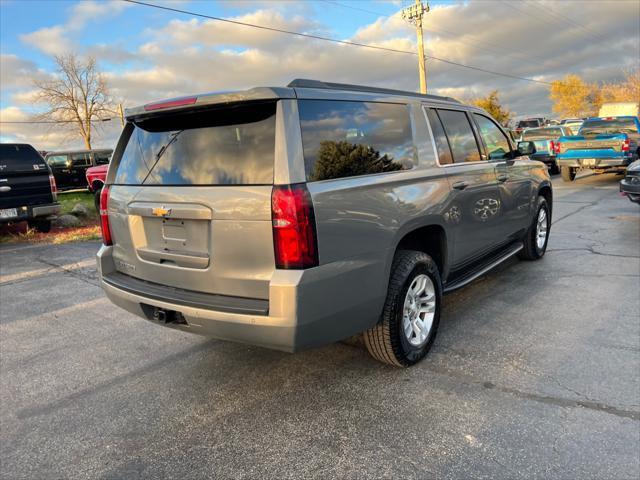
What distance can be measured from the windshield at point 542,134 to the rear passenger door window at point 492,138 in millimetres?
14032

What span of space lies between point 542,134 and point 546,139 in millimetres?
620

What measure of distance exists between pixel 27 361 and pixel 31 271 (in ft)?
12.1

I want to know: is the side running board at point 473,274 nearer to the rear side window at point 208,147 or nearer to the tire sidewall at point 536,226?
the tire sidewall at point 536,226

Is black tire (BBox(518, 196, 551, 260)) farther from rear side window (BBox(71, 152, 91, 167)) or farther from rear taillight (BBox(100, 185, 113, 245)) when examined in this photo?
rear side window (BBox(71, 152, 91, 167))

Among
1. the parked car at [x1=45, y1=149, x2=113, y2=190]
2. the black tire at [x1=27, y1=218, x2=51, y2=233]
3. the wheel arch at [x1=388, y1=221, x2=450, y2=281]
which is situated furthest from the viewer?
the parked car at [x1=45, y1=149, x2=113, y2=190]

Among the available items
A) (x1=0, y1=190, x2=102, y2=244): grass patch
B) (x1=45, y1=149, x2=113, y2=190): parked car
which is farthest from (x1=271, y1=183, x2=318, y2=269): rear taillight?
(x1=45, y1=149, x2=113, y2=190): parked car

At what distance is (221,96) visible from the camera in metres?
2.71

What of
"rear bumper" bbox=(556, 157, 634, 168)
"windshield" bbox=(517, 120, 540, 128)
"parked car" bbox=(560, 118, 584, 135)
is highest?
"windshield" bbox=(517, 120, 540, 128)

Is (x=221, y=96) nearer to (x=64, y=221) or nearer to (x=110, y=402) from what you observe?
(x=110, y=402)

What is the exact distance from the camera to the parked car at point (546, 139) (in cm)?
1750

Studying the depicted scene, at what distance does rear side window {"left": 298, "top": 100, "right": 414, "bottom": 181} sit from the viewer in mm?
2740

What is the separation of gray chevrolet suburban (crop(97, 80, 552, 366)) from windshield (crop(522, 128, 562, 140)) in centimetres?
1592

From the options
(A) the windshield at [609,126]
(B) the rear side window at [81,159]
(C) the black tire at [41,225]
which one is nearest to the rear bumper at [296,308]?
(C) the black tire at [41,225]

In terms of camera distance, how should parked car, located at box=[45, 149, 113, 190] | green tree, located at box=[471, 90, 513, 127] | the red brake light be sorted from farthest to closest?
A: 1. green tree, located at box=[471, 90, 513, 127]
2. parked car, located at box=[45, 149, 113, 190]
3. the red brake light
